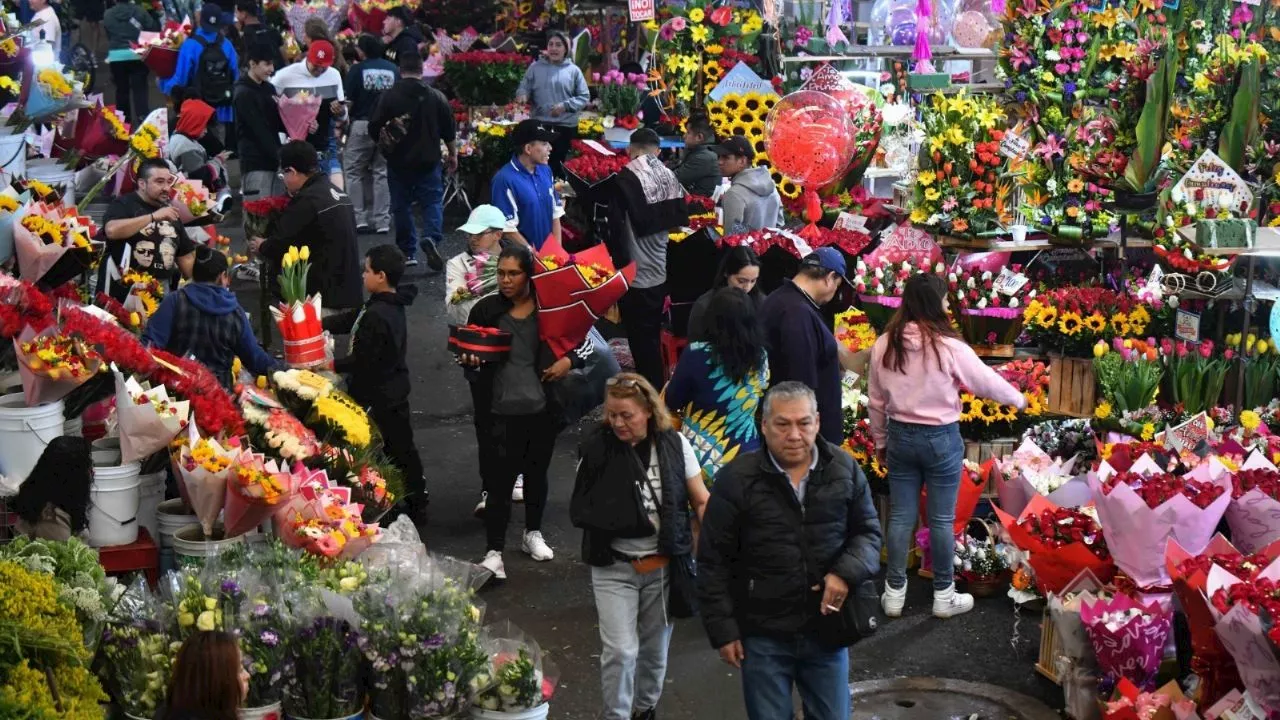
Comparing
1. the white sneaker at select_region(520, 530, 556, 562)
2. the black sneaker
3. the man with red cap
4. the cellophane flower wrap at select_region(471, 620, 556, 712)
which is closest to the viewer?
the cellophane flower wrap at select_region(471, 620, 556, 712)

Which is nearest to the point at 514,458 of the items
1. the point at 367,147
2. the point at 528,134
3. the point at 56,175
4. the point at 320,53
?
the point at 56,175

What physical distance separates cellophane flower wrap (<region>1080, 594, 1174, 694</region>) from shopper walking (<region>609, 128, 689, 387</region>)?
4454 mm

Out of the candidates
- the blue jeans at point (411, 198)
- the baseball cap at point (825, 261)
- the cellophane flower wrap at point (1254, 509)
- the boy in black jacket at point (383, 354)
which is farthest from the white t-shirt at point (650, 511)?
the blue jeans at point (411, 198)

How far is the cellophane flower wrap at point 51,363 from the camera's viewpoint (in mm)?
5859

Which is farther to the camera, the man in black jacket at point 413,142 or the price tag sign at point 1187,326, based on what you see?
the man in black jacket at point 413,142

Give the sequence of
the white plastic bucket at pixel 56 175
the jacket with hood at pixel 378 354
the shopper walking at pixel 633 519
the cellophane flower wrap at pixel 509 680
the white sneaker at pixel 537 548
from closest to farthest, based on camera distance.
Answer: the cellophane flower wrap at pixel 509 680 → the shopper walking at pixel 633 519 → the white sneaker at pixel 537 548 → the jacket with hood at pixel 378 354 → the white plastic bucket at pixel 56 175

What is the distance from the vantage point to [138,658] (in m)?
5.09

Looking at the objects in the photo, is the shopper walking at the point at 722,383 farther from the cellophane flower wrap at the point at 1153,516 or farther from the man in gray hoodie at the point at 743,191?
the man in gray hoodie at the point at 743,191

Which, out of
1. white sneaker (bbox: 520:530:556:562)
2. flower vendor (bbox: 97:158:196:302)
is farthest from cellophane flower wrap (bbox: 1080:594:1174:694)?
flower vendor (bbox: 97:158:196:302)

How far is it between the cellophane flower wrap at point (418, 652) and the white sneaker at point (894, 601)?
8.87 feet

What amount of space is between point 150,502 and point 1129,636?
3.78 metres

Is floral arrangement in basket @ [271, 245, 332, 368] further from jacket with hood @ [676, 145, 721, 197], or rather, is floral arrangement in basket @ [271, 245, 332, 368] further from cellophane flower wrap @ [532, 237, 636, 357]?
jacket with hood @ [676, 145, 721, 197]

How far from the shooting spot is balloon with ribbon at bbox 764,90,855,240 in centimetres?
1100

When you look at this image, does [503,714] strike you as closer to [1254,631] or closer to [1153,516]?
[1254,631]
